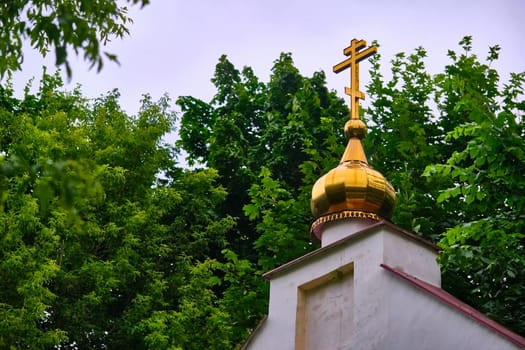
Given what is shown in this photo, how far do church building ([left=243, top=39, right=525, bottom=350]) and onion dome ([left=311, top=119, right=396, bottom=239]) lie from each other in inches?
2.0

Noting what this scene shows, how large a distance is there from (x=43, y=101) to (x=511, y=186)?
41.8ft

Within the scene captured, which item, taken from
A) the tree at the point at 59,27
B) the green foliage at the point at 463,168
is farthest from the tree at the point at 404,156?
the tree at the point at 59,27

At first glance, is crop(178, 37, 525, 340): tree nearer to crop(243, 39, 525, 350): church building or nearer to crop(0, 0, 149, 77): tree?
crop(243, 39, 525, 350): church building

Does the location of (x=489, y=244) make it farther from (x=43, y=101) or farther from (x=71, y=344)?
(x=43, y=101)

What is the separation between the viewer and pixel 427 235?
589 inches

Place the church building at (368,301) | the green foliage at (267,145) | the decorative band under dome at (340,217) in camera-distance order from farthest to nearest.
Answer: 1. the green foliage at (267,145)
2. the decorative band under dome at (340,217)
3. the church building at (368,301)

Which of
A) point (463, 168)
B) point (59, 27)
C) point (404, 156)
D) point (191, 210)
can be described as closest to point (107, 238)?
point (191, 210)

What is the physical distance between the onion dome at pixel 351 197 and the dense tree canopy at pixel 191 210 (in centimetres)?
102

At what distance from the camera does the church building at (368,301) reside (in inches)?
342

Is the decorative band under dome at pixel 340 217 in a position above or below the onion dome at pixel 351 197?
below

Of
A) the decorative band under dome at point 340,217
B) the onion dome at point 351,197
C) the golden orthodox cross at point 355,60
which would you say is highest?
the golden orthodox cross at point 355,60

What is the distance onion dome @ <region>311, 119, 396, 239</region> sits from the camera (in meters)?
11.8

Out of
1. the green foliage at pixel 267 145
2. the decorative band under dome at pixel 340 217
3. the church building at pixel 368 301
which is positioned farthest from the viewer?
the green foliage at pixel 267 145

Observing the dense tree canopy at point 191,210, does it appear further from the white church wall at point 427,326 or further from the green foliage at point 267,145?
the white church wall at point 427,326
